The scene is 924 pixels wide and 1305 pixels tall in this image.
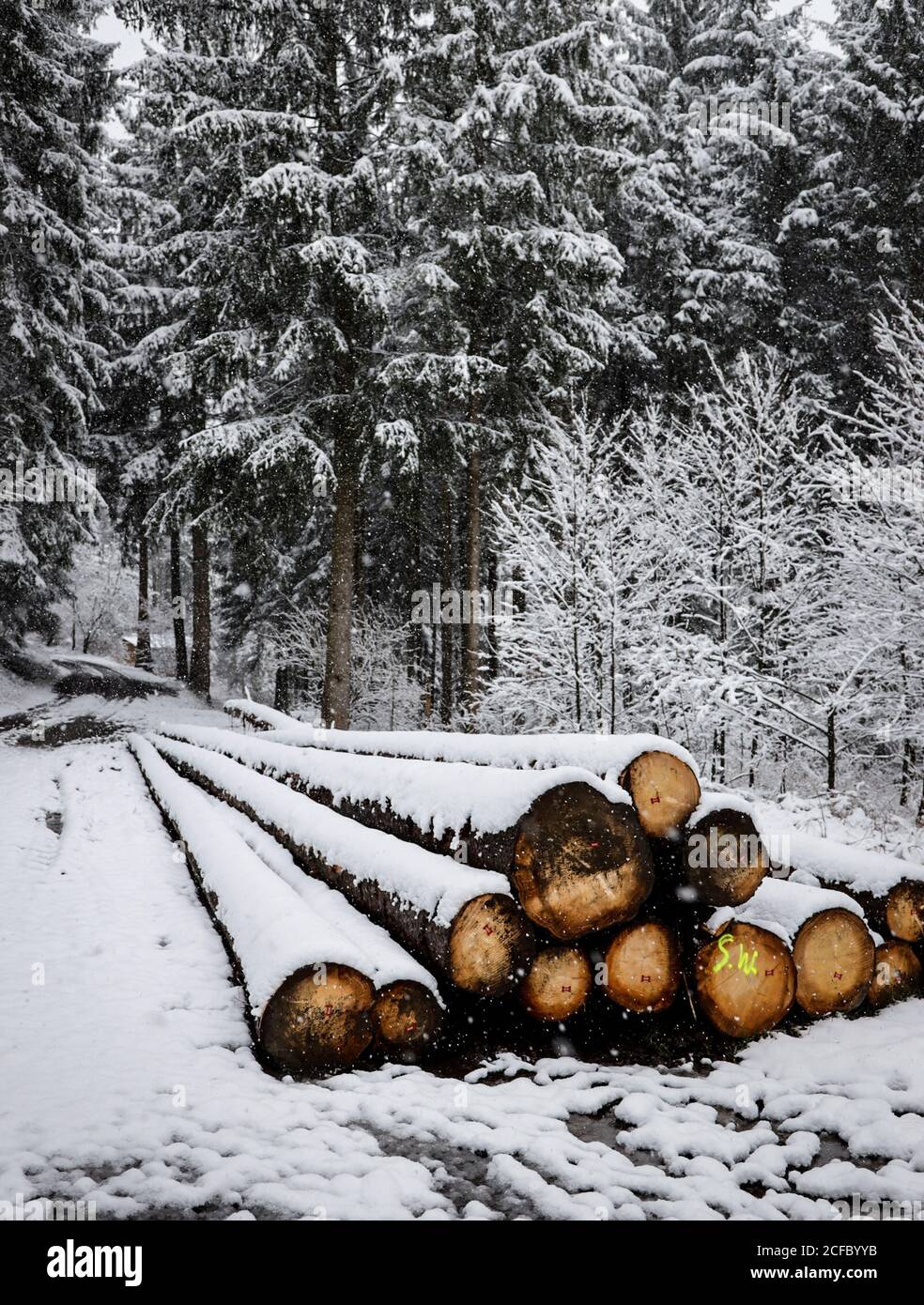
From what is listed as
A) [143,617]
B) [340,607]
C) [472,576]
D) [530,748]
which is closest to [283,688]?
[143,617]

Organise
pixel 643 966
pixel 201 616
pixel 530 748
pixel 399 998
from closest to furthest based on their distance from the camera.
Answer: pixel 399 998 → pixel 643 966 → pixel 530 748 → pixel 201 616

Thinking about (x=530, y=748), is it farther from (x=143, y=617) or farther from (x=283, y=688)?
(x=143, y=617)

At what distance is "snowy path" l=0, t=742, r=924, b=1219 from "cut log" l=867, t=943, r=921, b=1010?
108 mm

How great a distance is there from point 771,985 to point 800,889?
582 millimetres

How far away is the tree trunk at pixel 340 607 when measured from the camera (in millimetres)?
14242

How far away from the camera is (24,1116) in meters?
3.00

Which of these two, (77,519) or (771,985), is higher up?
(77,519)

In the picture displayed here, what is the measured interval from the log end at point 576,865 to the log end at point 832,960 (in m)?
1.02

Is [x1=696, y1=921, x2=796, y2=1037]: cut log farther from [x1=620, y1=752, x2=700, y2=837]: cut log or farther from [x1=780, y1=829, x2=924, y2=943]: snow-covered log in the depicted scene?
[x1=780, y1=829, x2=924, y2=943]: snow-covered log

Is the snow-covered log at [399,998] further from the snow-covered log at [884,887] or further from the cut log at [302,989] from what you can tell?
the snow-covered log at [884,887]

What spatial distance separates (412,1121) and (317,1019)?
0.63 meters

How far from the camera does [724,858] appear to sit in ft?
13.2

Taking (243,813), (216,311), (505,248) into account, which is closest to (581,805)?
(243,813)
